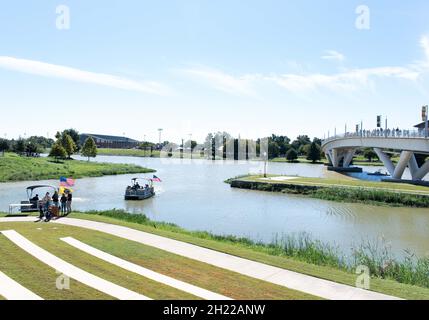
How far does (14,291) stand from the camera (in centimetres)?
935

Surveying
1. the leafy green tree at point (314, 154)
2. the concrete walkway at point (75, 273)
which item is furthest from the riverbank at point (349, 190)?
the leafy green tree at point (314, 154)

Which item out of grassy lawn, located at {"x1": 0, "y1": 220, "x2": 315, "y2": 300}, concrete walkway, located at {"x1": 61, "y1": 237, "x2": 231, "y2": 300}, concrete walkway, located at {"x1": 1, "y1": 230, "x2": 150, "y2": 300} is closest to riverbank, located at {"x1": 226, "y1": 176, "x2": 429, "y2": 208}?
grassy lawn, located at {"x1": 0, "y1": 220, "x2": 315, "y2": 300}

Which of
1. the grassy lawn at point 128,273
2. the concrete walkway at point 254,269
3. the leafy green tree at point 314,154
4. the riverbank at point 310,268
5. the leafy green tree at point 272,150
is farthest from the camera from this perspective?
the leafy green tree at point 272,150

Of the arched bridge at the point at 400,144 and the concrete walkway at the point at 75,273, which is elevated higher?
the arched bridge at the point at 400,144

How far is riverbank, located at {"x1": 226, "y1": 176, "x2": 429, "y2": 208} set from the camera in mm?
40219

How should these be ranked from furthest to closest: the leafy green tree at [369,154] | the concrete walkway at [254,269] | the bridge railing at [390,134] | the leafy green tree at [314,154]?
the leafy green tree at [369,154]
the leafy green tree at [314,154]
the bridge railing at [390,134]
the concrete walkway at [254,269]

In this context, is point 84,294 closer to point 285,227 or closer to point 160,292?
point 160,292

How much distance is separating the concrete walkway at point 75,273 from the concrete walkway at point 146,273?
45.1 inches

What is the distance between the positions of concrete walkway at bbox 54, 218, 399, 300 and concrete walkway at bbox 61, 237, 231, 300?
6.59 ft

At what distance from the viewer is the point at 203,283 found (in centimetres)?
1059

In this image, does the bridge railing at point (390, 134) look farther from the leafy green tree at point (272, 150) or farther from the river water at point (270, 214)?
the leafy green tree at point (272, 150)

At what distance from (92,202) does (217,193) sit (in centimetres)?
1578

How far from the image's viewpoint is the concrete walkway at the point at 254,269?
1023 cm
